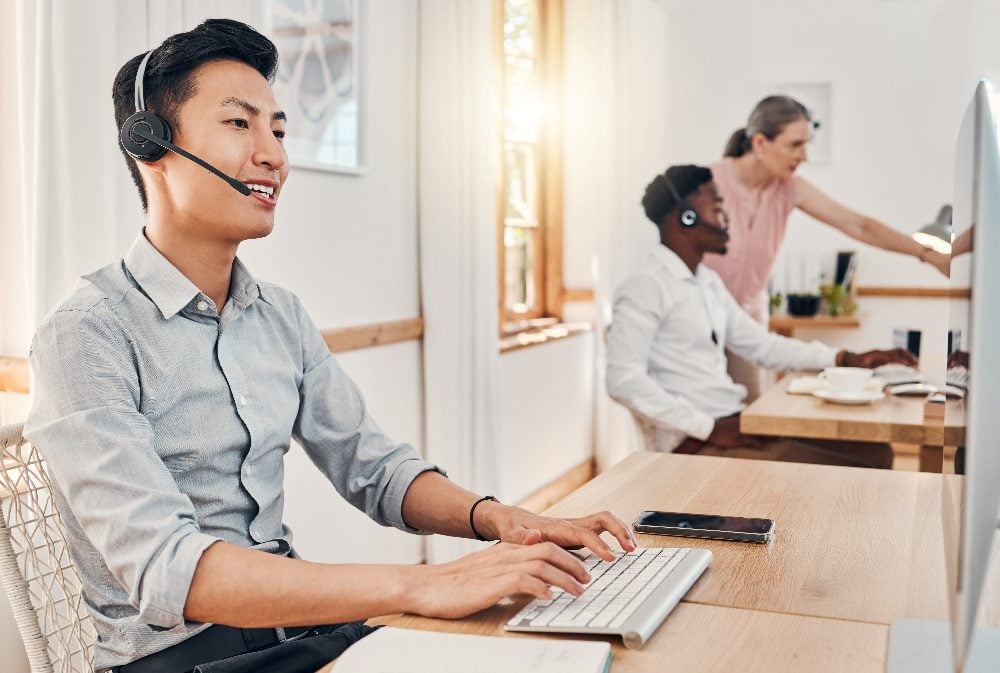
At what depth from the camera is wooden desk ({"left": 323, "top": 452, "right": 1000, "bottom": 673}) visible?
0.89 metres

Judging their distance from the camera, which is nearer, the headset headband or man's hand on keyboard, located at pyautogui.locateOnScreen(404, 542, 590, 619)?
man's hand on keyboard, located at pyautogui.locateOnScreen(404, 542, 590, 619)

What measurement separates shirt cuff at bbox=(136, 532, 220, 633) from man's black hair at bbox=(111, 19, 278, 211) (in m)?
0.57

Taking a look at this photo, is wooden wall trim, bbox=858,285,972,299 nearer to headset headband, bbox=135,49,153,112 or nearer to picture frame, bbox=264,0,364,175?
picture frame, bbox=264,0,364,175

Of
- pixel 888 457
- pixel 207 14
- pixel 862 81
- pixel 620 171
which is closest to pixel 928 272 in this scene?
pixel 862 81

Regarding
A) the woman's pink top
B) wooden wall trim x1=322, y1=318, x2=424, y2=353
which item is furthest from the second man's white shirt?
the woman's pink top

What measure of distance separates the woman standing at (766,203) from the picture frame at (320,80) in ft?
5.92

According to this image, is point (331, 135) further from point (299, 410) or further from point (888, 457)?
point (888, 457)

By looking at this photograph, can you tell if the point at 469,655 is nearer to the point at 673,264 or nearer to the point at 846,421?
the point at 846,421

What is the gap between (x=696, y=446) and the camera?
3014 millimetres

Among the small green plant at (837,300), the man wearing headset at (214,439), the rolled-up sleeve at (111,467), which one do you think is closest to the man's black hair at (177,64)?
the man wearing headset at (214,439)

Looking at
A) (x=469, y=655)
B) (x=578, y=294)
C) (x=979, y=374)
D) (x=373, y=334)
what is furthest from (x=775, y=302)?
(x=979, y=374)

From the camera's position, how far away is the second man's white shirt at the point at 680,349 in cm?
297

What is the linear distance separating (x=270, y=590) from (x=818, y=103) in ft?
15.8

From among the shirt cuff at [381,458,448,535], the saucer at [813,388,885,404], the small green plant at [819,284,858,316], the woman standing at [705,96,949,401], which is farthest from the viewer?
the small green plant at [819,284,858,316]
